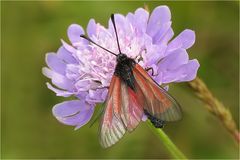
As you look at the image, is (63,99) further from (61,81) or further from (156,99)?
(156,99)

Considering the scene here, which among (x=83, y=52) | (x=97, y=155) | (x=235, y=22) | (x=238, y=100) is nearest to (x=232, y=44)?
(x=235, y=22)

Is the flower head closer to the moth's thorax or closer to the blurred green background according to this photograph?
the moth's thorax

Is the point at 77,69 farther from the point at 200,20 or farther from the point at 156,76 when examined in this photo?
the point at 200,20

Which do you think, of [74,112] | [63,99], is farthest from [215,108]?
[63,99]

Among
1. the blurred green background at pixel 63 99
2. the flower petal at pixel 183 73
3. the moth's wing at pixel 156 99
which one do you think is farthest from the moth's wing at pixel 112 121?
the blurred green background at pixel 63 99

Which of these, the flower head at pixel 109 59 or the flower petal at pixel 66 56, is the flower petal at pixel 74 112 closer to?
the flower head at pixel 109 59

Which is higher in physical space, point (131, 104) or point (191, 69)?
point (191, 69)
